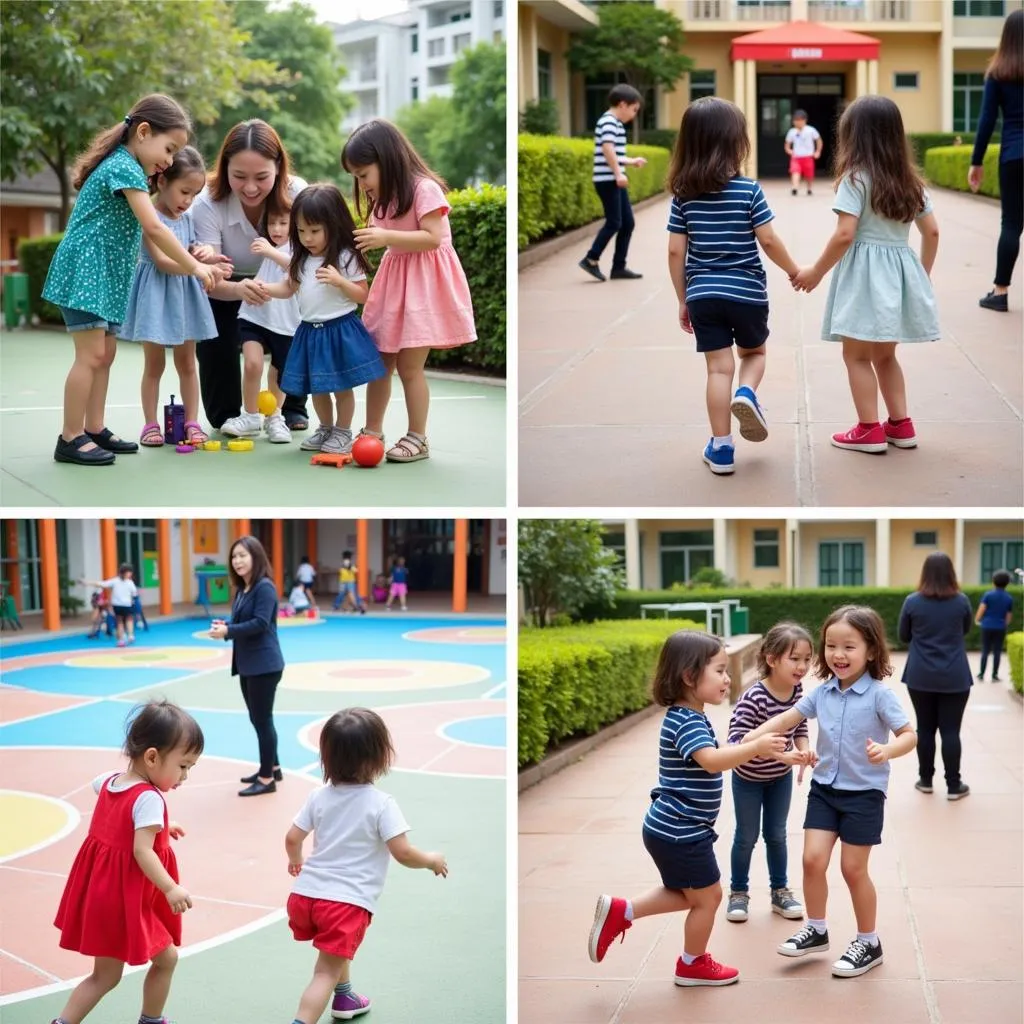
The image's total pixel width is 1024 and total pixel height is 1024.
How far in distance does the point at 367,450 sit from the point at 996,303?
4.24 m

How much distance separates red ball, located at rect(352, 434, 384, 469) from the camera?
4969 mm

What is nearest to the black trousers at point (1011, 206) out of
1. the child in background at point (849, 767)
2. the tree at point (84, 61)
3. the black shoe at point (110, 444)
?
the child in background at point (849, 767)

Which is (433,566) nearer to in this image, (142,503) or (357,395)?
(357,395)

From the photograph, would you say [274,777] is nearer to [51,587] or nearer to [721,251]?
[721,251]

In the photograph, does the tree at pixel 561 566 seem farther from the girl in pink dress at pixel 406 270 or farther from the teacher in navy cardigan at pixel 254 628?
the girl in pink dress at pixel 406 270

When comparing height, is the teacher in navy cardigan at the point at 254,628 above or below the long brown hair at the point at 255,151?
below

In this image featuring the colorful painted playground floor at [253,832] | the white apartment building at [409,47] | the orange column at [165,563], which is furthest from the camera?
the white apartment building at [409,47]

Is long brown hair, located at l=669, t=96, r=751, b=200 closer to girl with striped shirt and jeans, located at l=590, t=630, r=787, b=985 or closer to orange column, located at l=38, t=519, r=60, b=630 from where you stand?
girl with striped shirt and jeans, located at l=590, t=630, r=787, b=985

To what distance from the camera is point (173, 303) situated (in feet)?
17.0

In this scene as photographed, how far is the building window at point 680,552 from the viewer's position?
28.8 m

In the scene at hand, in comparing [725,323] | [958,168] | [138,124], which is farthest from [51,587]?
[958,168]

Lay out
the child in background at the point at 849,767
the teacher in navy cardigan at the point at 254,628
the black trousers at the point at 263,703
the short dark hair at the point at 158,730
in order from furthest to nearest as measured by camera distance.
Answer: the black trousers at the point at 263,703 → the teacher in navy cardigan at the point at 254,628 → the child in background at the point at 849,767 → the short dark hair at the point at 158,730

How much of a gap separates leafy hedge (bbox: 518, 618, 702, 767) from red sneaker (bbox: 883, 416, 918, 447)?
1.96 metres

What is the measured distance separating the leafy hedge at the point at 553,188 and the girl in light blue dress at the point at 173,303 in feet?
15.9
